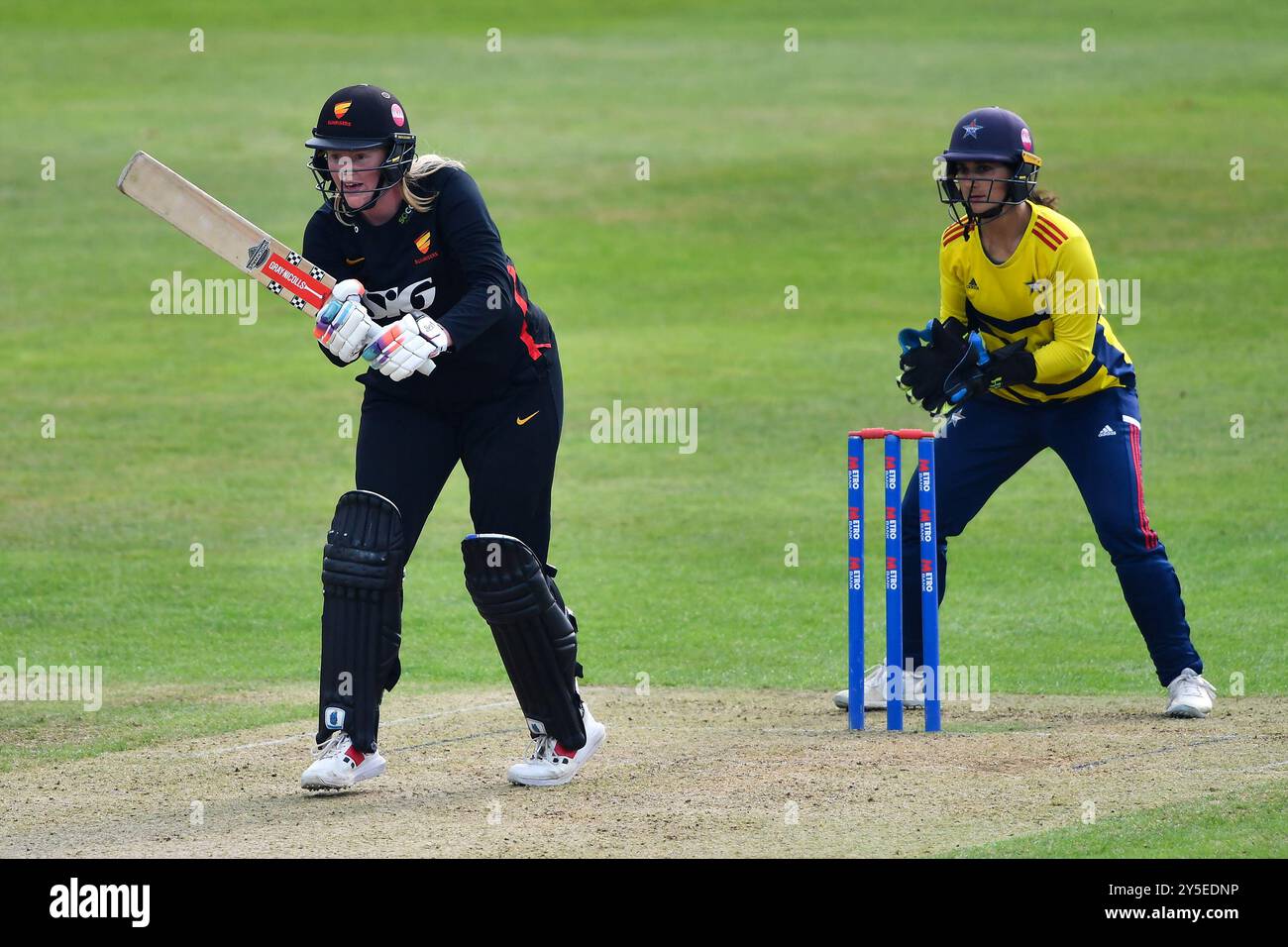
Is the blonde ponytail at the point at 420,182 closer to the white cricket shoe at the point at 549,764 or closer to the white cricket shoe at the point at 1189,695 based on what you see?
the white cricket shoe at the point at 549,764

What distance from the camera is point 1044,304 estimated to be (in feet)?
21.5

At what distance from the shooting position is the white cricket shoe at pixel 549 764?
5742 millimetres

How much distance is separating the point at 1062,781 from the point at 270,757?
2.60 m

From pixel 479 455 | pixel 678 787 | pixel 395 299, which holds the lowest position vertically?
pixel 678 787

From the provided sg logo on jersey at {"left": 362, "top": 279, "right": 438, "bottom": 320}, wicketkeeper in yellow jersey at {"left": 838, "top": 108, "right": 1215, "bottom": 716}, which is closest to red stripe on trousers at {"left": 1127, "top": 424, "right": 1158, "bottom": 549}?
wicketkeeper in yellow jersey at {"left": 838, "top": 108, "right": 1215, "bottom": 716}

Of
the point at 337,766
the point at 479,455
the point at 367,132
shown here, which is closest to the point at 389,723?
Answer: the point at 337,766

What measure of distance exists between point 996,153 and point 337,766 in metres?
3.00

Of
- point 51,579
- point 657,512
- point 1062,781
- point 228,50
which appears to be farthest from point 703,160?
point 1062,781

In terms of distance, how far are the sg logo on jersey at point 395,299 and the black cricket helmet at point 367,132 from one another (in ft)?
0.89

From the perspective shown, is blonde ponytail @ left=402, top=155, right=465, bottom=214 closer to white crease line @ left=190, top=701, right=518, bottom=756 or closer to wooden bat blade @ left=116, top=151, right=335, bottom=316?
wooden bat blade @ left=116, top=151, right=335, bottom=316

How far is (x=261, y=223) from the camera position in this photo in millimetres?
19844

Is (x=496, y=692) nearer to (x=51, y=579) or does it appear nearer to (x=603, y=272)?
(x=51, y=579)

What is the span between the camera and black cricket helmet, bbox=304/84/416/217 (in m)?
5.56

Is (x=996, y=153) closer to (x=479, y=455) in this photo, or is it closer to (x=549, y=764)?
(x=479, y=455)
